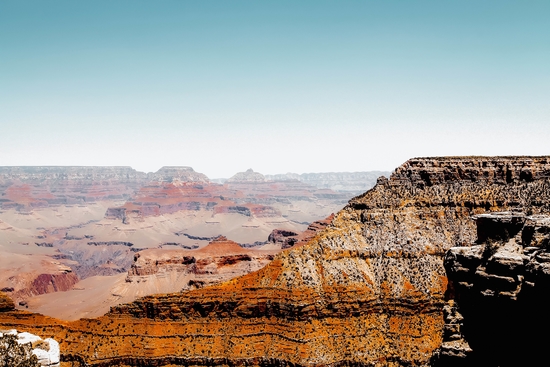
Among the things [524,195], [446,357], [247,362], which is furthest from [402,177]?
[446,357]

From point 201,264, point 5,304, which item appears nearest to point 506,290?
point 5,304

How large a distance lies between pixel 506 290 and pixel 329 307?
41.7m

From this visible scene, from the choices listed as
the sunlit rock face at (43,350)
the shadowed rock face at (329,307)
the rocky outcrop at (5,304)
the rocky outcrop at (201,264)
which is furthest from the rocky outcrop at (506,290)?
the rocky outcrop at (201,264)

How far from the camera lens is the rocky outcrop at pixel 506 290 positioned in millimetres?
22281

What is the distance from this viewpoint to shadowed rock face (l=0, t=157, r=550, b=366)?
59.6 m

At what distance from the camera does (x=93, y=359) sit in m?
59.3

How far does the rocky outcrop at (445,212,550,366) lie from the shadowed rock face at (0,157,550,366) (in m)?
27.3

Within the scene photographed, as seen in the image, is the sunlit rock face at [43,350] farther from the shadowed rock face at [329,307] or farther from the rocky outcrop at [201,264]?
the rocky outcrop at [201,264]

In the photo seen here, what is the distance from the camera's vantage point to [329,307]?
64.2 metres

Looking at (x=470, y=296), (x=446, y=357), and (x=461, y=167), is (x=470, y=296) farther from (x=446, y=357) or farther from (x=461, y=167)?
(x=461, y=167)

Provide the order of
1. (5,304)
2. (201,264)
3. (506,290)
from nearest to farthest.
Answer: (506,290)
(5,304)
(201,264)

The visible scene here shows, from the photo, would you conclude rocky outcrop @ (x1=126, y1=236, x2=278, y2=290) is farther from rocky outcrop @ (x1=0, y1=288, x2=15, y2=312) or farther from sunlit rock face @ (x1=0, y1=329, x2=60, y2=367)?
sunlit rock face @ (x1=0, y1=329, x2=60, y2=367)

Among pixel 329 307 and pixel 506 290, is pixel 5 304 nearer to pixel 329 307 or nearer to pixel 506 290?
pixel 329 307

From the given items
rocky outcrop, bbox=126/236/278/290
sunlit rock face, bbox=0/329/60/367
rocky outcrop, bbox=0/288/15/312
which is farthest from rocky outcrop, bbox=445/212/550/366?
rocky outcrop, bbox=126/236/278/290
